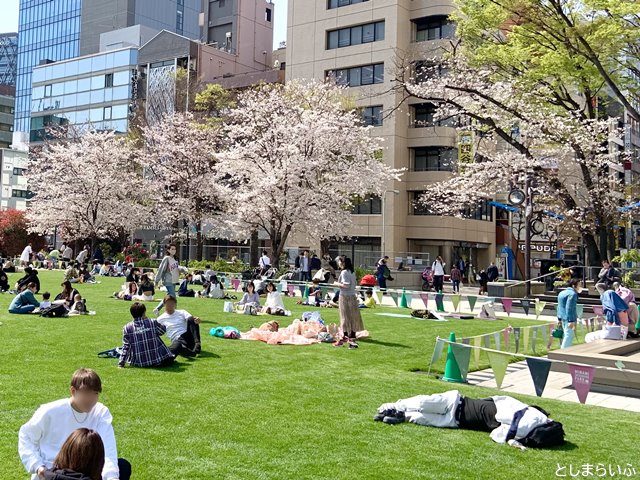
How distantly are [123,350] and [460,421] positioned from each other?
6119 mm

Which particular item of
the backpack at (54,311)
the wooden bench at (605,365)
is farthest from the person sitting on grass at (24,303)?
the wooden bench at (605,365)

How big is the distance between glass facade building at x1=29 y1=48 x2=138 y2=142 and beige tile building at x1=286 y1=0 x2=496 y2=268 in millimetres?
32644

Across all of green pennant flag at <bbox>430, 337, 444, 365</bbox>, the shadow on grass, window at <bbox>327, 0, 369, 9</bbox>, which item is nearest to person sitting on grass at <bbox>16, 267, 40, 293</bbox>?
the shadow on grass

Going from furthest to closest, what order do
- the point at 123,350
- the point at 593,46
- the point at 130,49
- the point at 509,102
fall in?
the point at 130,49 < the point at 509,102 < the point at 593,46 < the point at 123,350

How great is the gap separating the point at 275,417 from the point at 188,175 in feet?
125

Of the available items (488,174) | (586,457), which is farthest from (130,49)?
(586,457)

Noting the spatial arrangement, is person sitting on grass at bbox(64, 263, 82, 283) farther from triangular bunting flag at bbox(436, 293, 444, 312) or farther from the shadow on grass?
the shadow on grass

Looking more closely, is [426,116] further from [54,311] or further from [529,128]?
[54,311]

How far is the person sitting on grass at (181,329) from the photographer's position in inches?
487

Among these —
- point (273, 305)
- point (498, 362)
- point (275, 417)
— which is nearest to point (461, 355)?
point (498, 362)

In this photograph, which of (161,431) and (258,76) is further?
(258,76)

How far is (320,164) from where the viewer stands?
1421 inches

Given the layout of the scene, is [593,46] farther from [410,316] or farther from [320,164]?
[320,164]

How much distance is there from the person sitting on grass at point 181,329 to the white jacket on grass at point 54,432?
23.4 feet
